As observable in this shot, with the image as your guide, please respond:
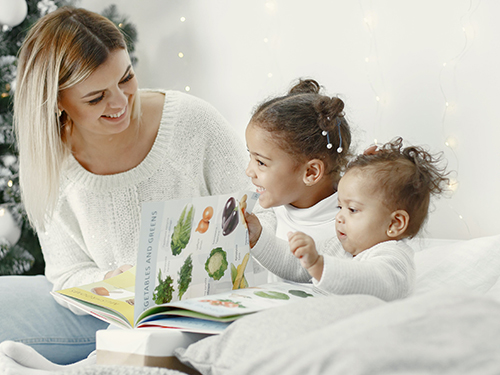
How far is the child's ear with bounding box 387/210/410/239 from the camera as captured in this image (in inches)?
34.3

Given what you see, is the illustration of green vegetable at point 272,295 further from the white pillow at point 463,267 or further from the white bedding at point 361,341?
the white pillow at point 463,267

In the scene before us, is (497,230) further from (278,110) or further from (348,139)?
(278,110)

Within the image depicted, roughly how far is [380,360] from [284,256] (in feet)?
1.94

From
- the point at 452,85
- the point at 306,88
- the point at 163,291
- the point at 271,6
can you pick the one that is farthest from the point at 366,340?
the point at 271,6

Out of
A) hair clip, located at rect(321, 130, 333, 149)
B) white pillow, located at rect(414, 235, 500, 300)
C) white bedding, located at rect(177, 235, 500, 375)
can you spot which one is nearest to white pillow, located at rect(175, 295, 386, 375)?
white bedding, located at rect(177, 235, 500, 375)

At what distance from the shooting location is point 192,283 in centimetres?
79

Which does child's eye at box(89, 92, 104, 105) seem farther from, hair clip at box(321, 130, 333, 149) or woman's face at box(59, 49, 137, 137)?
hair clip at box(321, 130, 333, 149)

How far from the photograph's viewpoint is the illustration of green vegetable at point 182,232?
0.73 m

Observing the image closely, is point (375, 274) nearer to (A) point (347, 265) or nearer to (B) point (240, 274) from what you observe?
(A) point (347, 265)

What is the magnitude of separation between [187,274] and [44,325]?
600 mm

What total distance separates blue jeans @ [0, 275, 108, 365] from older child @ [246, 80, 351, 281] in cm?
59

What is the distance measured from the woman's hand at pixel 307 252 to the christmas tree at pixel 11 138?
1.41 meters

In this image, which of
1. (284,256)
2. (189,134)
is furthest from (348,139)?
(189,134)

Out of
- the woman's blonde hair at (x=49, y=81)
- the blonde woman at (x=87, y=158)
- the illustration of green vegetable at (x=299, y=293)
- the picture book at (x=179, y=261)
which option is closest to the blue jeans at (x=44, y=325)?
the blonde woman at (x=87, y=158)
